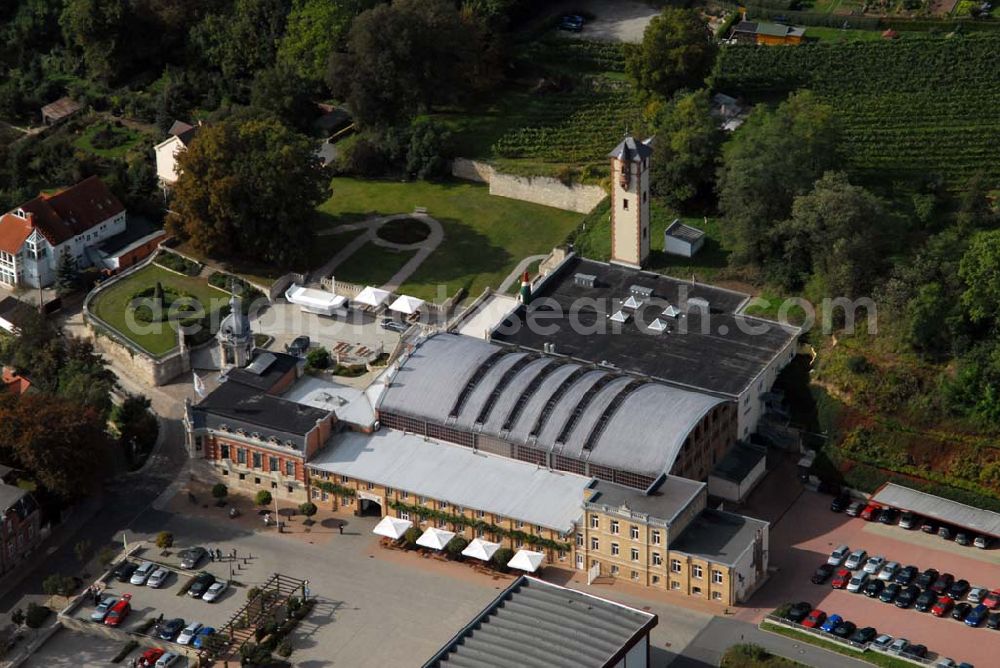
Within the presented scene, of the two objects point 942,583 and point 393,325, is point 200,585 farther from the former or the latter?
point 942,583

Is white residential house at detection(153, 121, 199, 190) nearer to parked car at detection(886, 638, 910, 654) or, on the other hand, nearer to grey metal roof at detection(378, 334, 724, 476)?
grey metal roof at detection(378, 334, 724, 476)

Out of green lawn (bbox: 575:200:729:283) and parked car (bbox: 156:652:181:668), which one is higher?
green lawn (bbox: 575:200:729:283)

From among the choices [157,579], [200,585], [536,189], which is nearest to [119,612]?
[157,579]

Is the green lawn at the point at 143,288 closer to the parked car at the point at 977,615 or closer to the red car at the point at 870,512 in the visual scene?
the red car at the point at 870,512

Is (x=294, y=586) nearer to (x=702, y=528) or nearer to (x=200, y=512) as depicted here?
(x=200, y=512)

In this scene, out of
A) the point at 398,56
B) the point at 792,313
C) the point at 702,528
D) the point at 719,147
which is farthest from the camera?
the point at 398,56

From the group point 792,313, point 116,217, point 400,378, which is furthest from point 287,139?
point 792,313

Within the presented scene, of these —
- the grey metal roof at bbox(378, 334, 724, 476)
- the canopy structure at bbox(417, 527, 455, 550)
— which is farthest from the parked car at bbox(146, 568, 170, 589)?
the grey metal roof at bbox(378, 334, 724, 476)
